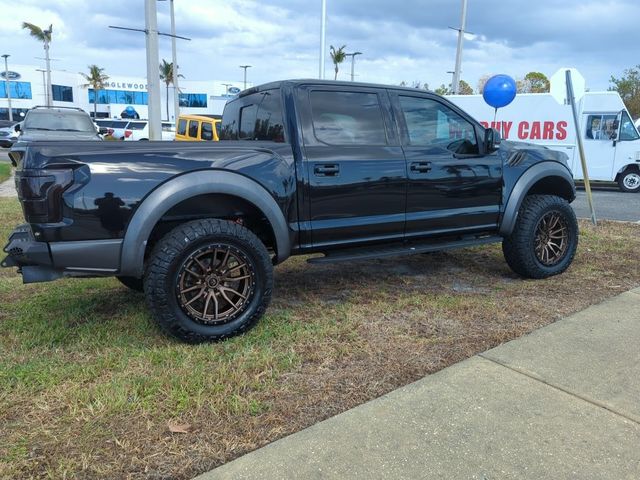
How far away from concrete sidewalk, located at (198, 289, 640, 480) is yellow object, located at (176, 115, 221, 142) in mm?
11486

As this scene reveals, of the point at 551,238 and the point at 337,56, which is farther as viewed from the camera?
the point at 337,56

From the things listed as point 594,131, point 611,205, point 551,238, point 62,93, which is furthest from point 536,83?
point 62,93

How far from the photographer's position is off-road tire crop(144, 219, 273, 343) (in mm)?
3365

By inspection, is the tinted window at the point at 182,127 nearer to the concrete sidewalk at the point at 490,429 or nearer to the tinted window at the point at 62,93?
the concrete sidewalk at the point at 490,429

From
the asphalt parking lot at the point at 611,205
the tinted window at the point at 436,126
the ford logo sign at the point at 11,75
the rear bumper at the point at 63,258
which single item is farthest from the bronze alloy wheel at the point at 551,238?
the ford logo sign at the point at 11,75

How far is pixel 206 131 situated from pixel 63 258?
11.5 meters

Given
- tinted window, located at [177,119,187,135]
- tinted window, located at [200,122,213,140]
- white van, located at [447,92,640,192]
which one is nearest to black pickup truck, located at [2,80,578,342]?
tinted window, located at [200,122,213,140]

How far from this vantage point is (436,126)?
15.2 feet

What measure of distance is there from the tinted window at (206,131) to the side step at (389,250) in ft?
34.4

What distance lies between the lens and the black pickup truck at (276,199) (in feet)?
10.5

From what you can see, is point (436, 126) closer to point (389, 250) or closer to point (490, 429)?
point (389, 250)

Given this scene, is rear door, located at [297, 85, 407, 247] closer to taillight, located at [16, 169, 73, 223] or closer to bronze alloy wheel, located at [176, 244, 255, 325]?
bronze alloy wheel, located at [176, 244, 255, 325]

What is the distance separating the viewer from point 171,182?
3.40m

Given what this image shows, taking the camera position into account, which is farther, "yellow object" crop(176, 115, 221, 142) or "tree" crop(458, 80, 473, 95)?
"tree" crop(458, 80, 473, 95)
